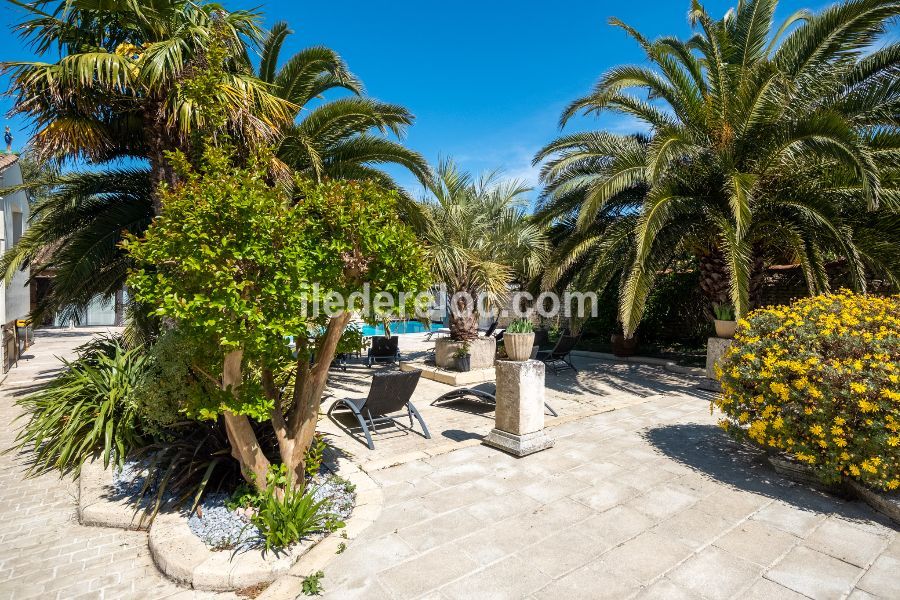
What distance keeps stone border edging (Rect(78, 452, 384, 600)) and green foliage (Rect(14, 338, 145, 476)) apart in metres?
0.70

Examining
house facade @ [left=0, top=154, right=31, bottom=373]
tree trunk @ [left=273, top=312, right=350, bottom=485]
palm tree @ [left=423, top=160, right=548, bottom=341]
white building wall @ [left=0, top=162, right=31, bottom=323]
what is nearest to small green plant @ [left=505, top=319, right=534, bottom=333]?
tree trunk @ [left=273, top=312, right=350, bottom=485]

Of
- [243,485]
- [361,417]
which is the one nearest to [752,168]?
[361,417]

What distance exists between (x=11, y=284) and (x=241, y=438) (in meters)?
18.1

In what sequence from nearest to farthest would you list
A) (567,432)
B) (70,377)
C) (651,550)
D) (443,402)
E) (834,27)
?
(651,550) → (70,377) → (567,432) → (834,27) → (443,402)

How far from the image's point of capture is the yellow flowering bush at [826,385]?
3700mm

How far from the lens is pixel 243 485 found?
152 inches

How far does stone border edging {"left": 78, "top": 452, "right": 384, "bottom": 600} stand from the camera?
2879 millimetres

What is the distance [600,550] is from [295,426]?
8.73 ft

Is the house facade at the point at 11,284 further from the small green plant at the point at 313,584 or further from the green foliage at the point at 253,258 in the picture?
the small green plant at the point at 313,584

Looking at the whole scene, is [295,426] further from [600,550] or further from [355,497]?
[600,550]

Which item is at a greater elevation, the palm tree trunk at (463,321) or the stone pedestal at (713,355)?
the palm tree trunk at (463,321)

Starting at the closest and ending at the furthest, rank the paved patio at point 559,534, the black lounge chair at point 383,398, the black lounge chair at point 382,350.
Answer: the paved patio at point 559,534 → the black lounge chair at point 383,398 → the black lounge chair at point 382,350

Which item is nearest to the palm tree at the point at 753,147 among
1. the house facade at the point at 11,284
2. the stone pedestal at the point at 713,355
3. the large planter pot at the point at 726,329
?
the large planter pot at the point at 726,329

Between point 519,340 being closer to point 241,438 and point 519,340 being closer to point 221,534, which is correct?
point 241,438
